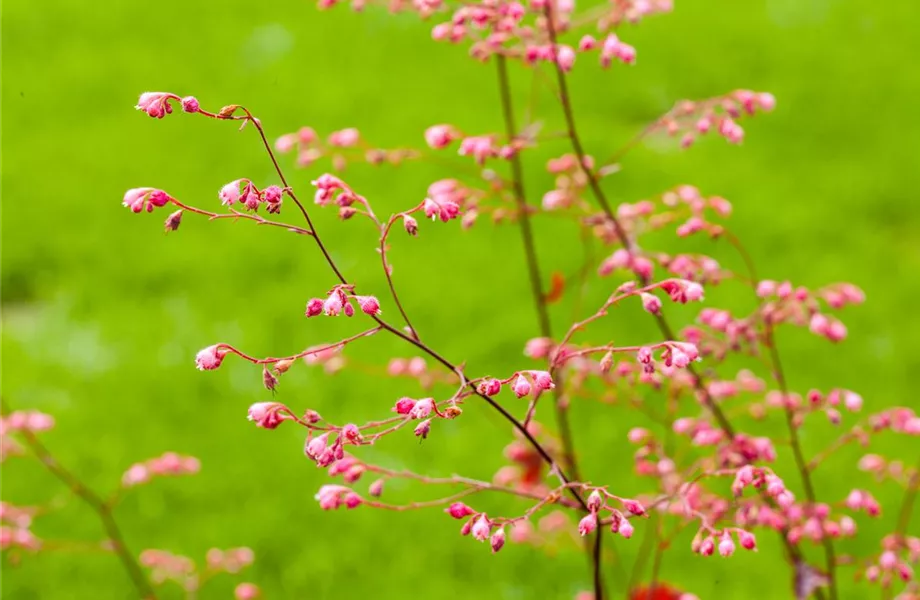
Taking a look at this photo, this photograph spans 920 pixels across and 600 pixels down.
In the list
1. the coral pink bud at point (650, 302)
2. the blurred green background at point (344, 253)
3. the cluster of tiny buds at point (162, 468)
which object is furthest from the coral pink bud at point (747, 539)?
the blurred green background at point (344, 253)

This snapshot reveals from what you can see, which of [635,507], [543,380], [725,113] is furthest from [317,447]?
[725,113]

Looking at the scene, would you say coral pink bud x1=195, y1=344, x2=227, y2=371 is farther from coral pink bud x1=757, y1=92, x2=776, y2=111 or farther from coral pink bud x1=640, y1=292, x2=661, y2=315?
coral pink bud x1=757, y1=92, x2=776, y2=111

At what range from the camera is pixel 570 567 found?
305 centimetres

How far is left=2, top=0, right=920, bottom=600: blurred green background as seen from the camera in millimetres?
3180

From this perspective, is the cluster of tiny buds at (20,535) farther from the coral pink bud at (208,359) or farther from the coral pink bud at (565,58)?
the coral pink bud at (565,58)

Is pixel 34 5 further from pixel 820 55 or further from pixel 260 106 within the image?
pixel 820 55

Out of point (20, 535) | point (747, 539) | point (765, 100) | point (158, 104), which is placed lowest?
point (20, 535)

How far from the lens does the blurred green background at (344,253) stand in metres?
3.18

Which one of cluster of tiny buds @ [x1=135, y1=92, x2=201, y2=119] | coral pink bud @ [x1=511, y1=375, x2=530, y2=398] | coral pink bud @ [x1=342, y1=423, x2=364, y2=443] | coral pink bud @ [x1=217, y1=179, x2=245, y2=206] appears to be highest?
cluster of tiny buds @ [x1=135, y1=92, x2=201, y2=119]

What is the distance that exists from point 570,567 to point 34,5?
14.9 ft

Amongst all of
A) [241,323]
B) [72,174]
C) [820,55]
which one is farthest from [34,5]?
[820,55]

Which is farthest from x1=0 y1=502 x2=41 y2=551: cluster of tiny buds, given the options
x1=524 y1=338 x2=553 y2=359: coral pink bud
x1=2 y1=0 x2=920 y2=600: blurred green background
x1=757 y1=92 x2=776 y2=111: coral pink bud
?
x1=757 y1=92 x2=776 y2=111: coral pink bud

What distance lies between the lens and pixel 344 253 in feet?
13.6

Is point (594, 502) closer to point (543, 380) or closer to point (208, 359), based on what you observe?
point (543, 380)
